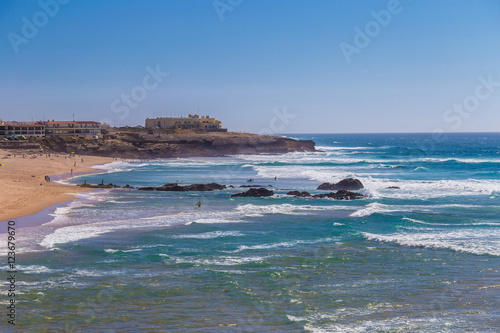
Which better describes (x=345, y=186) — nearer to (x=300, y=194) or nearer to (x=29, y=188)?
(x=300, y=194)

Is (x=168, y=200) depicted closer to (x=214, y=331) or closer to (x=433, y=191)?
(x=433, y=191)

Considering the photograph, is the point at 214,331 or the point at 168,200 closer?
the point at 214,331

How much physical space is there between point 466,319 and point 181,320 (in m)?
7.01

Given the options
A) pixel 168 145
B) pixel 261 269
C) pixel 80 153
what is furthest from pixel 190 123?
pixel 261 269

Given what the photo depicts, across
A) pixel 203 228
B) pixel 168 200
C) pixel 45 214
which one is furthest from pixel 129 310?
pixel 168 200

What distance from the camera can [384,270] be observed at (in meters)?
17.1

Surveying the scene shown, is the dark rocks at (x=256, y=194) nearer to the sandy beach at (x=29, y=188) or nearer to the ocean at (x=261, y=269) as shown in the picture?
the ocean at (x=261, y=269)

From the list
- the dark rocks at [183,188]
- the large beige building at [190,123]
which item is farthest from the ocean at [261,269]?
the large beige building at [190,123]

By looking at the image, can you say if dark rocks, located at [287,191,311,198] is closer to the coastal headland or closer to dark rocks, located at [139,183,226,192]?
dark rocks, located at [139,183,226,192]

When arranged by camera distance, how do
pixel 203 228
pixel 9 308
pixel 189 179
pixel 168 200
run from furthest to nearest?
pixel 189 179
pixel 168 200
pixel 203 228
pixel 9 308

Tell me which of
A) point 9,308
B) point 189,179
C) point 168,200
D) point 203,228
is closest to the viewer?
point 9,308

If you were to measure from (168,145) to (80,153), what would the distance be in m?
16.8

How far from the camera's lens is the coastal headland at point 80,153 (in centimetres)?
3406

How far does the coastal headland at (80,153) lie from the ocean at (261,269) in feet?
14.0
